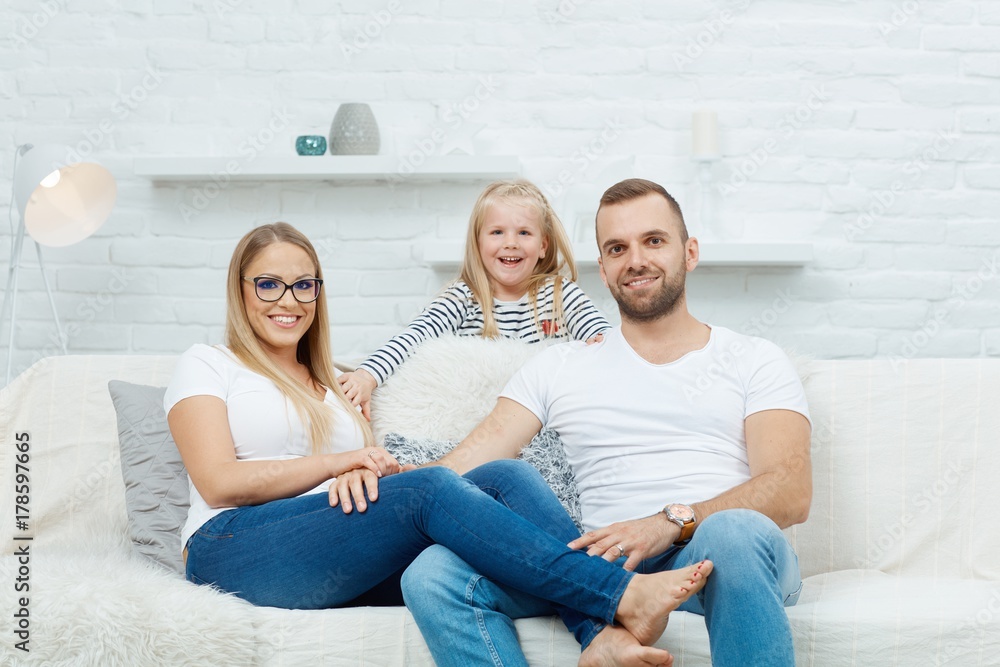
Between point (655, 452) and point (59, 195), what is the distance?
176cm

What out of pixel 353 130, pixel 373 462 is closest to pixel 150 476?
pixel 373 462

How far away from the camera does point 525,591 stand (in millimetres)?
1484

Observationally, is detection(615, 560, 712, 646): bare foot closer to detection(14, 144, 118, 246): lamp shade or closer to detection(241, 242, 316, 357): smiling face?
detection(241, 242, 316, 357): smiling face

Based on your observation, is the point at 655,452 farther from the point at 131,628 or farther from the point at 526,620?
the point at 131,628

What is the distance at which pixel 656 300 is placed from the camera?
6.19 ft

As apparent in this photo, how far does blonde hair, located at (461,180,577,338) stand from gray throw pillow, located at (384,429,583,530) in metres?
0.49

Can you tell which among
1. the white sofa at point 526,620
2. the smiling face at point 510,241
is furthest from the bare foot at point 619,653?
the smiling face at point 510,241

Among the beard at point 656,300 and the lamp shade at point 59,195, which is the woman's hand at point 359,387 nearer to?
the beard at point 656,300

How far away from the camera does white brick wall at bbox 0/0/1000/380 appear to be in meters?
2.81

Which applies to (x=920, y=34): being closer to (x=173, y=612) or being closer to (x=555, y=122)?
(x=555, y=122)

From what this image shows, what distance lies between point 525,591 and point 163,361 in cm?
114

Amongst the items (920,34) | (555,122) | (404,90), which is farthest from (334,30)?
(920,34)

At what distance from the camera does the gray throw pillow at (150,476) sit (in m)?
1.85

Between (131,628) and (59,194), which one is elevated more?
(59,194)
